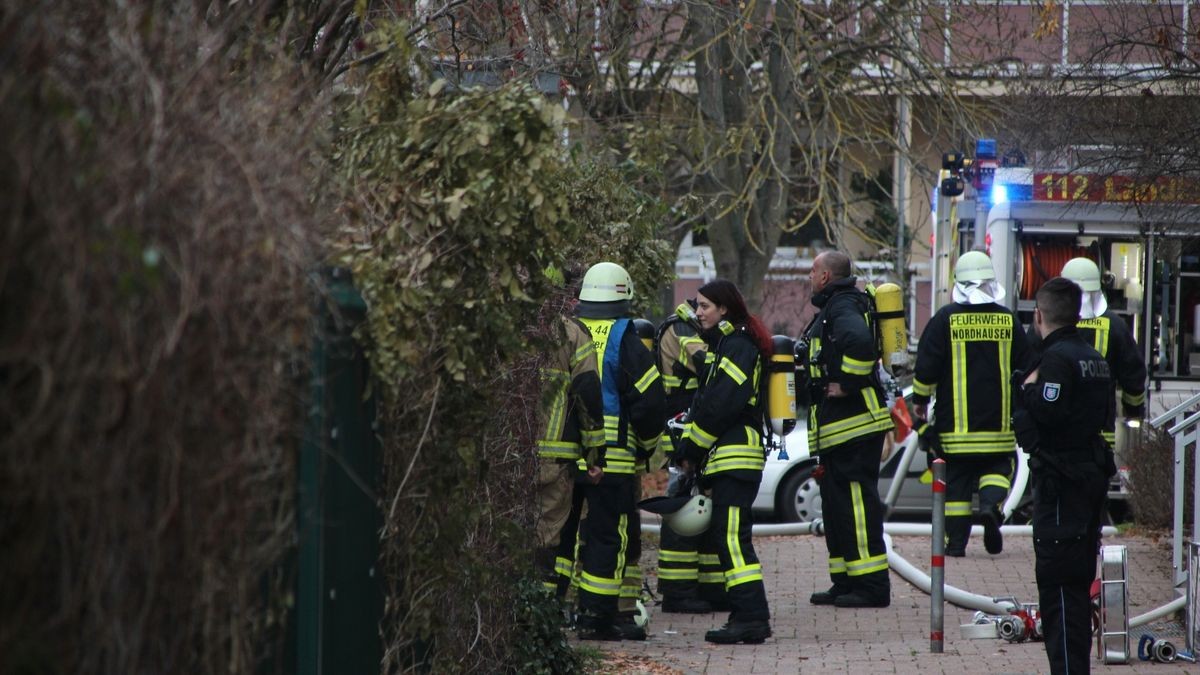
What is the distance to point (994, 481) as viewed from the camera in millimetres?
9102

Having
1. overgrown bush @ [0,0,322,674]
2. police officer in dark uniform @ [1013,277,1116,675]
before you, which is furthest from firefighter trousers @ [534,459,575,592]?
overgrown bush @ [0,0,322,674]

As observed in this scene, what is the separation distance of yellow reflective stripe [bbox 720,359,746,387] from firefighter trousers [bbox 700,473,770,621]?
1.68 ft

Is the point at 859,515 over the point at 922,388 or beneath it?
beneath

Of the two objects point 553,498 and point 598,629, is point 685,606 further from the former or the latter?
point 553,498

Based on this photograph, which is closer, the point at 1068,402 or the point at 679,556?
the point at 1068,402

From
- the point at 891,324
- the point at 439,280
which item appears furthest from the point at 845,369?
the point at 439,280

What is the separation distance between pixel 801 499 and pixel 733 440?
524cm

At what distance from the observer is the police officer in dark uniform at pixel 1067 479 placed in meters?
5.95

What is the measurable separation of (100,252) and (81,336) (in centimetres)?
13

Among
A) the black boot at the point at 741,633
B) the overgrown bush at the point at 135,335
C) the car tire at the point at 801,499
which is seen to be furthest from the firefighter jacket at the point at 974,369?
the overgrown bush at the point at 135,335

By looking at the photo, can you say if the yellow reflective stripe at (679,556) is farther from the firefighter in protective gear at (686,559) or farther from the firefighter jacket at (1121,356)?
the firefighter jacket at (1121,356)

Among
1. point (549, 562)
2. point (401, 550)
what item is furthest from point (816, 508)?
point (401, 550)

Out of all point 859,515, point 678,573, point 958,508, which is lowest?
point 678,573

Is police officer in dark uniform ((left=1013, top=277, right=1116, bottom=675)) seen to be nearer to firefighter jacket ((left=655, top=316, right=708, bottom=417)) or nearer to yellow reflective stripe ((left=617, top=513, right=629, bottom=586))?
yellow reflective stripe ((left=617, top=513, right=629, bottom=586))
